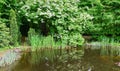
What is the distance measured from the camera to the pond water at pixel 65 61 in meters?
9.34

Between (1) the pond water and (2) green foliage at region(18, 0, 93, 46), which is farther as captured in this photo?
(2) green foliage at region(18, 0, 93, 46)

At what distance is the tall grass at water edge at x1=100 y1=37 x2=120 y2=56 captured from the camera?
1205 cm

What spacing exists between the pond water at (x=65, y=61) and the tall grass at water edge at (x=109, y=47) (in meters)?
0.47

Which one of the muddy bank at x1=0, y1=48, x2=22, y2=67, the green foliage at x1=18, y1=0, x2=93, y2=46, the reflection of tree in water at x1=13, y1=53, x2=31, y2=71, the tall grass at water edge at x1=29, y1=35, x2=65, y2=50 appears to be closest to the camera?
the reflection of tree in water at x1=13, y1=53, x2=31, y2=71

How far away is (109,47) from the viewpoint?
43.1ft

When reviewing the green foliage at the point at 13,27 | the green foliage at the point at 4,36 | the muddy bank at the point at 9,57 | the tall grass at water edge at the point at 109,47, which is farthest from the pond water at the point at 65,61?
the green foliage at the point at 13,27

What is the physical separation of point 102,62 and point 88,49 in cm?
261

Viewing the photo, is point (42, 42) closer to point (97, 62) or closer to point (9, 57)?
point (9, 57)

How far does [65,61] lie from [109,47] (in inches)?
141

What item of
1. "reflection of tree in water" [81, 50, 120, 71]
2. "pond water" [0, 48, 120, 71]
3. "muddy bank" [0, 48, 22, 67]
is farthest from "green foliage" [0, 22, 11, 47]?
"reflection of tree in water" [81, 50, 120, 71]

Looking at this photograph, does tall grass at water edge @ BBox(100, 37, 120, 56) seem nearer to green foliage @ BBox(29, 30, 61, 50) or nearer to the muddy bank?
green foliage @ BBox(29, 30, 61, 50)

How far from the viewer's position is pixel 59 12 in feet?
44.3

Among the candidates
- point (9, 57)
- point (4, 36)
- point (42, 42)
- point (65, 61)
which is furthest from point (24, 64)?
point (42, 42)

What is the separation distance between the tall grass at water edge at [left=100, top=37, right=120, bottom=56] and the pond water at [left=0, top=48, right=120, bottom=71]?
47 centimetres
